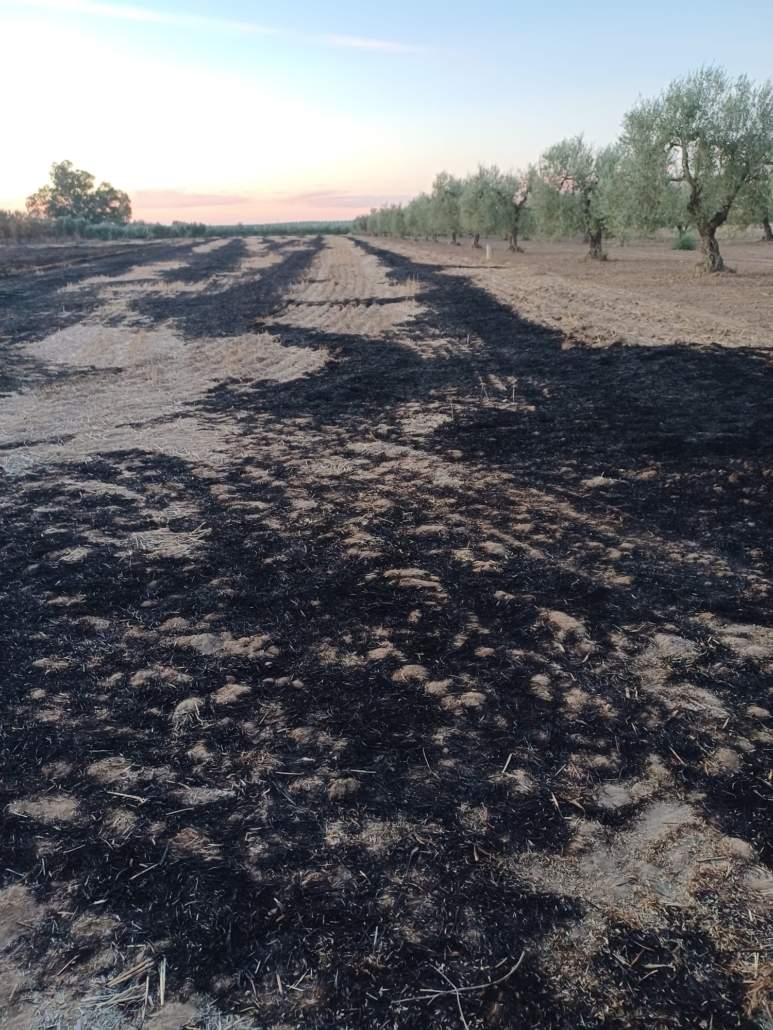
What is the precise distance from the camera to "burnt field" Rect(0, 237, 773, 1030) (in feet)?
7.65

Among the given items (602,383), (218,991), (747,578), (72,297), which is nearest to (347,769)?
(218,991)

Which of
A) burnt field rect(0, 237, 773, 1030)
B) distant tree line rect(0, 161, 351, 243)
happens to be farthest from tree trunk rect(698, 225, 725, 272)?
distant tree line rect(0, 161, 351, 243)

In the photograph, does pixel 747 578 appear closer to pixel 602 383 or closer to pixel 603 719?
pixel 603 719

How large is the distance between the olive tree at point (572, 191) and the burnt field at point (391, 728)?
133 feet

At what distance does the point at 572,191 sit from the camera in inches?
1785

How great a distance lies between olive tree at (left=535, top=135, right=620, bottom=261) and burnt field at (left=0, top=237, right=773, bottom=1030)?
133 feet

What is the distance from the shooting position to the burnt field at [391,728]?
233cm

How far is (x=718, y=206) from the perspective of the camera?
26625 millimetres

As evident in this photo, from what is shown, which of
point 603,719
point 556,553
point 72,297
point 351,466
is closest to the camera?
point 603,719

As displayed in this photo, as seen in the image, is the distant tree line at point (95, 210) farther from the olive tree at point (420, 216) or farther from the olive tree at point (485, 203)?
the olive tree at point (485, 203)

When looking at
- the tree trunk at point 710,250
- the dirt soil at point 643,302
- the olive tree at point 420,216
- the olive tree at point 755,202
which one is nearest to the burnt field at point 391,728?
the dirt soil at point 643,302

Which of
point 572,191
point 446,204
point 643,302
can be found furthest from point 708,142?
point 446,204

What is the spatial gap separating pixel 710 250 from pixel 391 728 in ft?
99.4

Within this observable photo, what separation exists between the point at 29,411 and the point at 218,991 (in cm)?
1035
